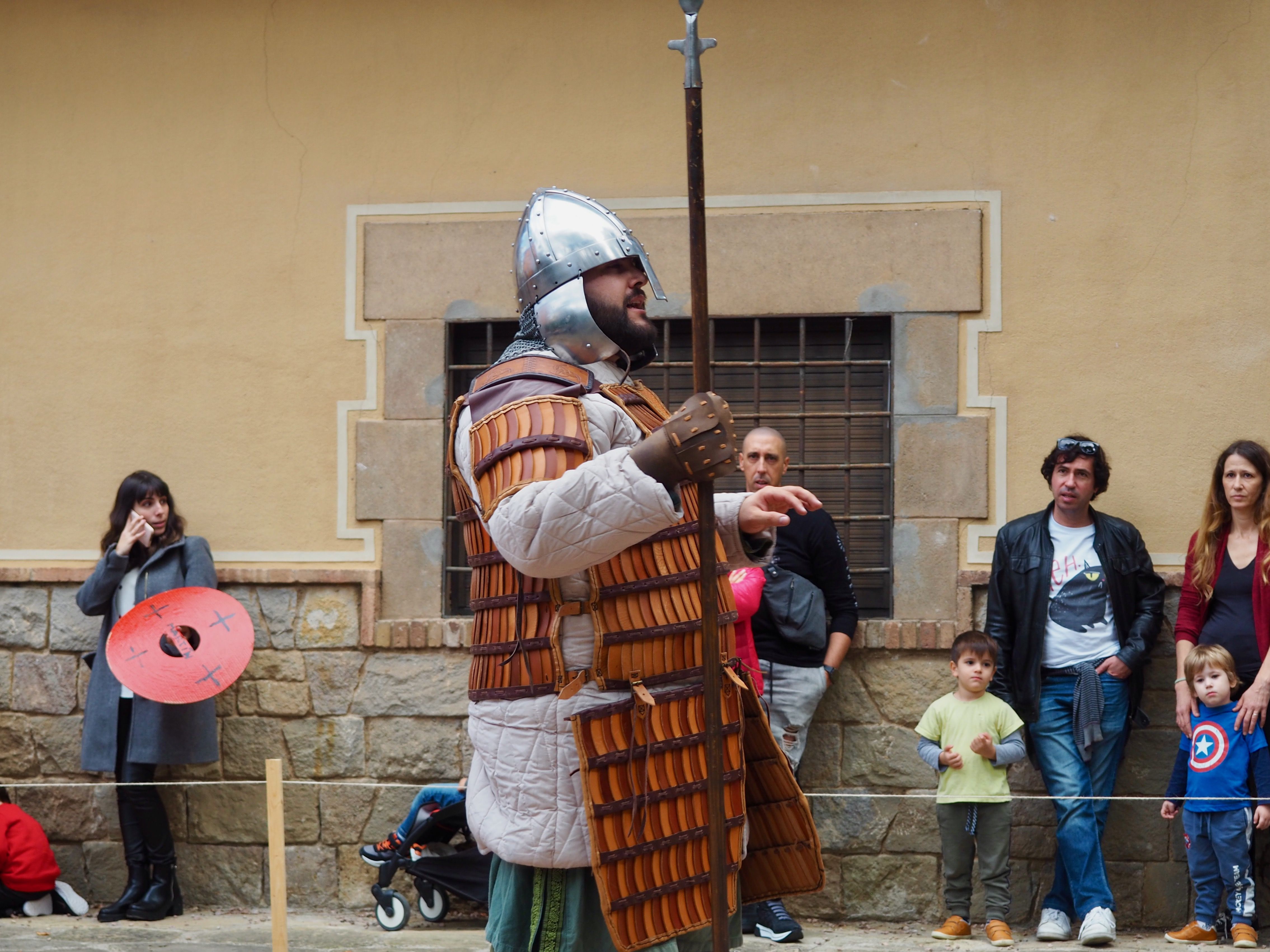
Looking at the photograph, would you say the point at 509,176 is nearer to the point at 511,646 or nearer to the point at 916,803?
the point at 916,803

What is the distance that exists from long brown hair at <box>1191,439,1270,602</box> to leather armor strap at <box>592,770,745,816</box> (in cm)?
258

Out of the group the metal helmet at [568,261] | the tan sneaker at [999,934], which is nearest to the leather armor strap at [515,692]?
the metal helmet at [568,261]

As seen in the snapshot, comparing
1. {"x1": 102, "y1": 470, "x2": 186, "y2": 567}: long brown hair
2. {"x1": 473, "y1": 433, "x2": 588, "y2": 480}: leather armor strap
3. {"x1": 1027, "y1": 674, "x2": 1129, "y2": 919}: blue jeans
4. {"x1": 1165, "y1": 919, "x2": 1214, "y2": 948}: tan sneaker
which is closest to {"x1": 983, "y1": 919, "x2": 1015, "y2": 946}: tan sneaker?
{"x1": 1027, "y1": 674, "x2": 1129, "y2": 919}: blue jeans

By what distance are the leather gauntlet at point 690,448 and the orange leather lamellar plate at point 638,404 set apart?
0.32 metres

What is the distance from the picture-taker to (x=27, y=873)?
202 inches

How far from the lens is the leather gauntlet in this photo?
2.34 m

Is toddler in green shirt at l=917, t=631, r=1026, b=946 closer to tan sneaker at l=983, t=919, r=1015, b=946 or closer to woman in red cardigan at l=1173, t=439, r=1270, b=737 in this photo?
tan sneaker at l=983, t=919, r=1015, b=946

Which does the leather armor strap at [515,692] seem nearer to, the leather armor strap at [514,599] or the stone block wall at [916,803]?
the leather armor strap at [514,599]

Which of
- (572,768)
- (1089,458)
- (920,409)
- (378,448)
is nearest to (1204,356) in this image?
(1089,458)

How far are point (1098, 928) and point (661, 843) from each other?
262 cm

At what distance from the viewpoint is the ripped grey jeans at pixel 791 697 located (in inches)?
193

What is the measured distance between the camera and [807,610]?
4910mm

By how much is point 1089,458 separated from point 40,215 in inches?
159

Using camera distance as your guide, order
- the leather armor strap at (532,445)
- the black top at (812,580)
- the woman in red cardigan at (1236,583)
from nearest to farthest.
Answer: the leather armor strap at (532,445)
the woman in red cardigan at (1236,583)
the black top at (812,580)
